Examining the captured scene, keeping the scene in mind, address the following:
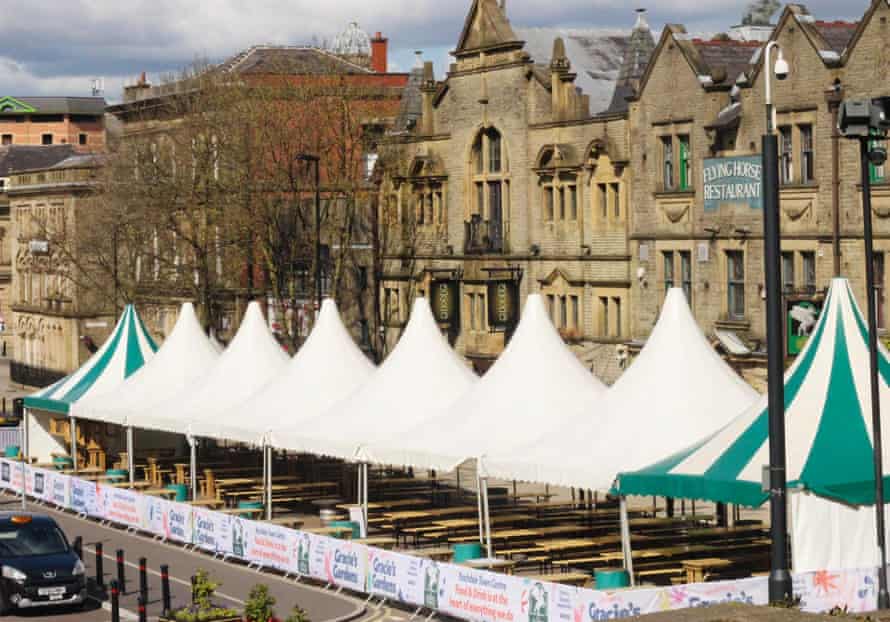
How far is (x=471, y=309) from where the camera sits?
64.2 meters

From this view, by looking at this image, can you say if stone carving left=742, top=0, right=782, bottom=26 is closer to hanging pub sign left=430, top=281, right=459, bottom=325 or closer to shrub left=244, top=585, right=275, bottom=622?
hanging pub sign left=430, top=281, right=459, bottom=325

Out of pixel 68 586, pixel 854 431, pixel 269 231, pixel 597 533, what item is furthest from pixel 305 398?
pixel 269 231

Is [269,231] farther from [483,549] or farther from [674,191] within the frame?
[483,549]

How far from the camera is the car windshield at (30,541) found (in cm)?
3041

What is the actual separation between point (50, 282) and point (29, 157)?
36659 mm

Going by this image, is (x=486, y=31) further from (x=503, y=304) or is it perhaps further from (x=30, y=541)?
(x=30, y=541)

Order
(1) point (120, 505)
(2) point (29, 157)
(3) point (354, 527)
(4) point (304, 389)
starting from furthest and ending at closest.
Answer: (2) point (29, 157)
(1) point (120, 505)
(4) point (304, 389)
(3) point (354, 527)

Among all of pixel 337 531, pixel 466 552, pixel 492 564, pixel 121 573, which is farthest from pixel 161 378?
pixel 492 564

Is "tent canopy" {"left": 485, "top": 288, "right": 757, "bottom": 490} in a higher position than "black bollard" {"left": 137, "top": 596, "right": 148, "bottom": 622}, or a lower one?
higher

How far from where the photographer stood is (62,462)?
1914 inches

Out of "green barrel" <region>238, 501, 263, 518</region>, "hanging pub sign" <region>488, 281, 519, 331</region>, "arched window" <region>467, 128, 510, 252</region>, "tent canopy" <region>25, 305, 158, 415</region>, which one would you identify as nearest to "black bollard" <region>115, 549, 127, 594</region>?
"green barrel" <region>238, 501, 263, 518</region>

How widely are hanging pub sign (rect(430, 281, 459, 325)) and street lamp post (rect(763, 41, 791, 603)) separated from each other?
4177cm

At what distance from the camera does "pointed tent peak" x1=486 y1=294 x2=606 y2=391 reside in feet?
112

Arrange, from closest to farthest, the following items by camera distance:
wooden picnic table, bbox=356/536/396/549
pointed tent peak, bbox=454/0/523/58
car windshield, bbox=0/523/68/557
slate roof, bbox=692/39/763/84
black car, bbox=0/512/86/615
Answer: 1. black car, bbox=0/512/86/615
2. car windshield, bbox=0/523/68/557
3. wooden picnic table, bbox=356/536/396/549
4. slate roof, bbox=692/39/763/84
5. pointed tent peak, bbox=454/0/523/58
